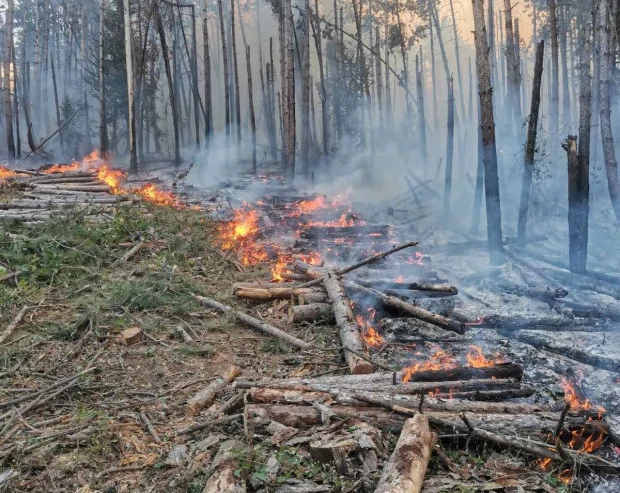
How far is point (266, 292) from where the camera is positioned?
7.52 metres

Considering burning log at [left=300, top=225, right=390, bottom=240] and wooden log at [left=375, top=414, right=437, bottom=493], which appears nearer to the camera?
wooden log at [left=375, top=414, right=437, bottom=493]

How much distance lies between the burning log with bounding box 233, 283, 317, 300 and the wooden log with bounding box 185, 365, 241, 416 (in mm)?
2400

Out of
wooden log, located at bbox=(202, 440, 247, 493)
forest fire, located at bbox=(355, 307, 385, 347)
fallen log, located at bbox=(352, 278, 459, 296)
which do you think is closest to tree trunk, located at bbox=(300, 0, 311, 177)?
fallen log, located at bbox=(352, 278, 459, 296)

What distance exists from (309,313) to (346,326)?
902 millimetres

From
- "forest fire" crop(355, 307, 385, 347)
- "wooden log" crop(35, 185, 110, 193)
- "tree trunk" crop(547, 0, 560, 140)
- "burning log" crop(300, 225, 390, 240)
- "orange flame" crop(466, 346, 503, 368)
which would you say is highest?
"tree trunk" crop(547, 0, 560, 140)

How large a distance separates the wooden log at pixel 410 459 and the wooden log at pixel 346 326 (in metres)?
1.47

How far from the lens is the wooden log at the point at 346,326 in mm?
4969

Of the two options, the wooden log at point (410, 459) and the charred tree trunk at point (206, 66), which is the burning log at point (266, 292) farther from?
the charred tree trunk at point (206, 66)

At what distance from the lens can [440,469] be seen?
10.6 ft

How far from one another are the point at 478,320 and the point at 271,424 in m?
4.55

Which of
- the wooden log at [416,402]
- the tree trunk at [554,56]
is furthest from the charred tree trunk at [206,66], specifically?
the wooden log at [416,402]

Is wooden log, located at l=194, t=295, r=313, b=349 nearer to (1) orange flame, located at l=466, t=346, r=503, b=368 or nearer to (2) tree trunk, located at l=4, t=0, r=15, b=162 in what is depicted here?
(1) orange flame, located at l=466, t=346, r=503, b=368

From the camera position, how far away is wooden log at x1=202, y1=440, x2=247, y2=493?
2.95 m

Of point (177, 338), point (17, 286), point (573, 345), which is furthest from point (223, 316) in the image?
point (573, 345)
